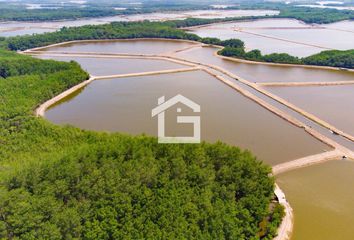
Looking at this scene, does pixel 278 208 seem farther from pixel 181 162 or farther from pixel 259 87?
pixel 259 87


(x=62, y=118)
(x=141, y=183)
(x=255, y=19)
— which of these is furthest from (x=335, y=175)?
(x=255, y=19)

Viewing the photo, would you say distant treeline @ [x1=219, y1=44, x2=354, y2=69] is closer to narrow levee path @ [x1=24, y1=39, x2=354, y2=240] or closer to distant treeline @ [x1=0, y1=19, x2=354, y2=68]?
distant treeline @ [x1=0, y1=19, x2=354, y2=68]

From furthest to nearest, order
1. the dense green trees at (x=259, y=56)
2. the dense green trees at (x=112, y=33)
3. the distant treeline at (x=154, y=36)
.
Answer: the dense green trees at (x=112, y=33) < the dense green trees at (x=259, y=56) < the distant treeline at (x=154, y=36)

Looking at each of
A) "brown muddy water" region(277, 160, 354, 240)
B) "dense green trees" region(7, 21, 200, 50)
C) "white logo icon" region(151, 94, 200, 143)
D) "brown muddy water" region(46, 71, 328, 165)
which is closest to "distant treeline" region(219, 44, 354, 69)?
"brown muddy water" region(46, 71, 328, 165)

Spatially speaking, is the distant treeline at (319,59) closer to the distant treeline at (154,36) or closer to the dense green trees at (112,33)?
the distant treeline at (154,36)

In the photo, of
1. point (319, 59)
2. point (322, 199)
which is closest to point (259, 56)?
point (319, 59)

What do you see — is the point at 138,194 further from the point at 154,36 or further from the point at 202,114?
the point at 154,36

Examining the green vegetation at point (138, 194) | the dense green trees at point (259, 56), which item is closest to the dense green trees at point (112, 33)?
the dense green trees at point (259, 56)
